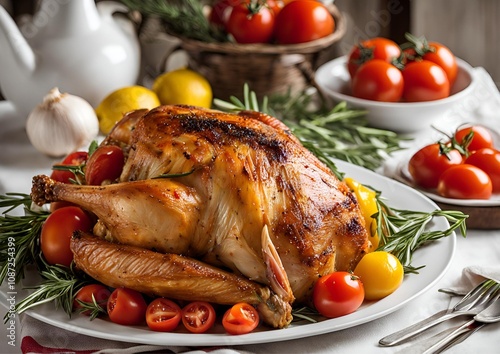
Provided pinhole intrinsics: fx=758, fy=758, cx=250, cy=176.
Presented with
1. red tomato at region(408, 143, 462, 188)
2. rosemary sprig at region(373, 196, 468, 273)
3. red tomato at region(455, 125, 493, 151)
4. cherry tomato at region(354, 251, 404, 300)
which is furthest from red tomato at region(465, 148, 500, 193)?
cherry tomato at region(354, 251, 404, 300)

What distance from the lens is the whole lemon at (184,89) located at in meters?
3.81

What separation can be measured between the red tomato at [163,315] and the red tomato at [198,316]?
0.08 feet

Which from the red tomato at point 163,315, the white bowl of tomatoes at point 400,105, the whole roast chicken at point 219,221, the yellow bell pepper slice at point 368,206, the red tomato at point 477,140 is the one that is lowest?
the white bowl of tomatoes at point 400,105

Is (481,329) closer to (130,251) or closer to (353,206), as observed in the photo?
(353,206)

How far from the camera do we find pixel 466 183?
2.84 metres

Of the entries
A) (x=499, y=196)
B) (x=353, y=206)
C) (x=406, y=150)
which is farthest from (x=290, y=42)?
(x=353, y=206)

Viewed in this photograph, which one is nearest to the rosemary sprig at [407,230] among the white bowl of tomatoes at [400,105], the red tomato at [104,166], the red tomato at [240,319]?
the red tomato at [240,319]

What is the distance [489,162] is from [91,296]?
1.64 meters

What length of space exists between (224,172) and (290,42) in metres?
1.99

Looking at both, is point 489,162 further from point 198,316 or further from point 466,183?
point 198,316

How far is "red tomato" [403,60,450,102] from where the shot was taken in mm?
3717

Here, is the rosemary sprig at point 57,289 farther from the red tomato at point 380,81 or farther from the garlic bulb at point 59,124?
the red tomato at point 380,81

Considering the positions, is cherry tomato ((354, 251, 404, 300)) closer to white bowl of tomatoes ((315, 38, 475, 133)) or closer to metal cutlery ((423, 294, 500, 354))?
metal cutlery ((423, 294, 500, 354))

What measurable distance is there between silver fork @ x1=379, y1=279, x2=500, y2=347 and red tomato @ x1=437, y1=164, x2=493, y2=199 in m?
0.59
